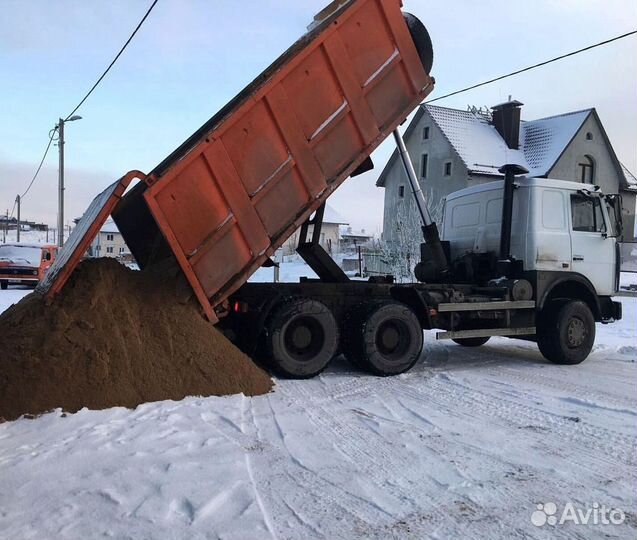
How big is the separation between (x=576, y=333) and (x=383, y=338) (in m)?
3.37

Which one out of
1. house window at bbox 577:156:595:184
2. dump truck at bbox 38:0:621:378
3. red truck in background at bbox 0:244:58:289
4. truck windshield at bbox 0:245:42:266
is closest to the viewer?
dump truck at bbox 38:0:621:378

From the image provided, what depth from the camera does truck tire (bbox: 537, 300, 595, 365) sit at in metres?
8.78

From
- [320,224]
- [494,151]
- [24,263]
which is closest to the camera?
[320,224]

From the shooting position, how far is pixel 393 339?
7797 mm

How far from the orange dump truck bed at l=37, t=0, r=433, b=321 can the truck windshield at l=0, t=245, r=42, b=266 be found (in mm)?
22512

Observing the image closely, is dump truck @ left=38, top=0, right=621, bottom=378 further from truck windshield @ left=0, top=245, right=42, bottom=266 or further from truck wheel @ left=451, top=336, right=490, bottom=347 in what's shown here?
truck windshield @ left=0, top=245, right=42, bottom=266

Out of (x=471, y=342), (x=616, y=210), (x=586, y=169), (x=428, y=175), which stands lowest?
(x=471, y=342)

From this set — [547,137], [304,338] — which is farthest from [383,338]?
[547,137]

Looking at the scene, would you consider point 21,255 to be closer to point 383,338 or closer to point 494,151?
point 383,338

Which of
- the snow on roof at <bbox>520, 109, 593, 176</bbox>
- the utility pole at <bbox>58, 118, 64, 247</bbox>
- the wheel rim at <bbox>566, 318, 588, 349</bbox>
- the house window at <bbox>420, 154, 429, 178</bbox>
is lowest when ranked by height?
the wheel rim at <bbox>566, 318, 588, 349</bbox>

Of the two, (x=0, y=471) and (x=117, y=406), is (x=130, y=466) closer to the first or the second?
(x=0, y=471)

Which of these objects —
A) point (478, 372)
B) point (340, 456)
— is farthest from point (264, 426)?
point (478, 372)

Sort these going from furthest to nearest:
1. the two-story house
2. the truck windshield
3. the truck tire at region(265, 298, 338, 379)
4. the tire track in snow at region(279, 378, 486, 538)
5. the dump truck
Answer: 1. the two-story house
2. the truck windshield
3. the truck tire at region(265, 298, 338, 379)
4. the dump truck
5. the tire track in snow at region(279, 378, 486, 538)

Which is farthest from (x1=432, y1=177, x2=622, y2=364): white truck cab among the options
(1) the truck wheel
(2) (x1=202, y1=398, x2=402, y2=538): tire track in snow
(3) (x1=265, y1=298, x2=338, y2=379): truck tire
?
(2) (x1=202, y1=398, x2=402, y2=538): tire track in snow
